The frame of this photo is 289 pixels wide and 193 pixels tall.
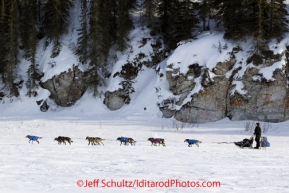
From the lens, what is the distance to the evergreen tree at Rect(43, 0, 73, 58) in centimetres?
3447

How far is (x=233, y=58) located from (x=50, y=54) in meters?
19.1

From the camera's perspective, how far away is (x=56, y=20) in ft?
114

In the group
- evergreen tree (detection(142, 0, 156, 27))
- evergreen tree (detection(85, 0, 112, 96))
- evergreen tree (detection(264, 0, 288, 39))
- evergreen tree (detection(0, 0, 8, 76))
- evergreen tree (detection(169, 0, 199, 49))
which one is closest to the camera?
evergreen tree (detection(264, 0, 288, 39))

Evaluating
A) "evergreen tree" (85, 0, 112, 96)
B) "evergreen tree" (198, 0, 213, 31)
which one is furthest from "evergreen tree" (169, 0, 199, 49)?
"evergreen tree" (85, 0, 112, 96)

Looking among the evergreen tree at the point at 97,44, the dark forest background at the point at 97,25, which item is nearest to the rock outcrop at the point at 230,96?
the dark forest background at the point at 97,25

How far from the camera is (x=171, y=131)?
22344 millimetres

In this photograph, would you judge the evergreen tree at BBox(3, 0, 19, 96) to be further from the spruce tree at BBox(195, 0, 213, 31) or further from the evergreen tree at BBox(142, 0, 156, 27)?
the spruce tree at BBox(195, 0, 213, 31)

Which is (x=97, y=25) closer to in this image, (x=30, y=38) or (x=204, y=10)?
(x=30, y=38)

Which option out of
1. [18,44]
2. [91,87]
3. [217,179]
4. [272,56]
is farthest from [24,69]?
[217,179]

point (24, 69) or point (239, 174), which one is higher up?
point (24, 69)

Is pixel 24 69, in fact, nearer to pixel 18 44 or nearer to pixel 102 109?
pixel 18 44

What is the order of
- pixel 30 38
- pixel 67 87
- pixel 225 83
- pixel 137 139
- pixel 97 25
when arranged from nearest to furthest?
pixel 137 139 → pixel 225 83 → pixel 67 87 → pixel 97 25 → pixel 30 38

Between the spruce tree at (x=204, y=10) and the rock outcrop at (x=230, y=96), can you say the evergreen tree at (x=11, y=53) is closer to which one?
the rock outcrop at (x=230, y=96)

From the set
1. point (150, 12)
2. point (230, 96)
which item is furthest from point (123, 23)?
point (230, 96)
